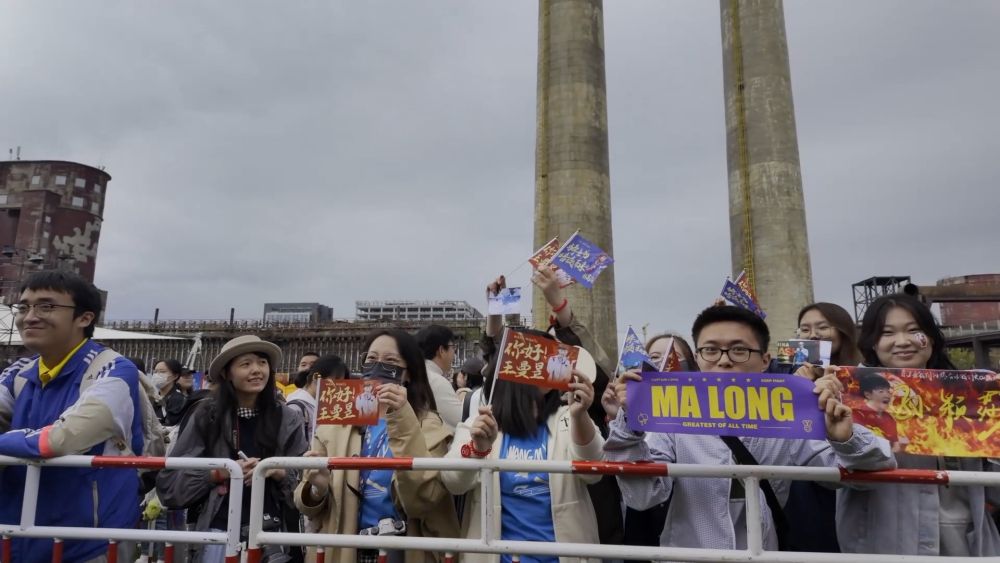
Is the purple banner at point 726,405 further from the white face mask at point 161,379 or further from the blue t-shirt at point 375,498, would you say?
the white face mask at point 161,379

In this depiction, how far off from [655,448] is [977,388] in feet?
4.26

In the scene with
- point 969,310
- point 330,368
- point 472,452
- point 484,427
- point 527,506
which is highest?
point 969,310

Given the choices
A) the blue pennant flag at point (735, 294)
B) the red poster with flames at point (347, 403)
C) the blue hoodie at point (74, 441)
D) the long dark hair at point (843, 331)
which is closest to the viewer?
the blue hoodie at point (74, 441)

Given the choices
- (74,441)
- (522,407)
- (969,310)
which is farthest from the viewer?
(969,310)

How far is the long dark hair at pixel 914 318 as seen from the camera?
2.81 m

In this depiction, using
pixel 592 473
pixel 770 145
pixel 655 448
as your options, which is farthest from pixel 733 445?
pixel 770 145

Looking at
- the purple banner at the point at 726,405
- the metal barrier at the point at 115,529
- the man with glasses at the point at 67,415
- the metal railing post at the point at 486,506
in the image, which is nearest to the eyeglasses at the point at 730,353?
the purple banner at the point at 726,405

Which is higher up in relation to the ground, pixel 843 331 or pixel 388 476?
pixel 843 331

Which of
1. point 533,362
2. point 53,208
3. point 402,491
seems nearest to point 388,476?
point 402,491

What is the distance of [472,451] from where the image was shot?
2764 millimetres

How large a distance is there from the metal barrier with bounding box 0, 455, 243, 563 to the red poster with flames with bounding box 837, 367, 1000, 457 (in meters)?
2.63

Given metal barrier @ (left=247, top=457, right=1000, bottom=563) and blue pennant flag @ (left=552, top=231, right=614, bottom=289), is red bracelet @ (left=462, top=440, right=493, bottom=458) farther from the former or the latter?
blue pennant flag @ (left=552, top=231, right=614, bottom=289)

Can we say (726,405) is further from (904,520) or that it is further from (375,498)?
(375,498)

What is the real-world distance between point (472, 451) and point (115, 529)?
64.1 inches
